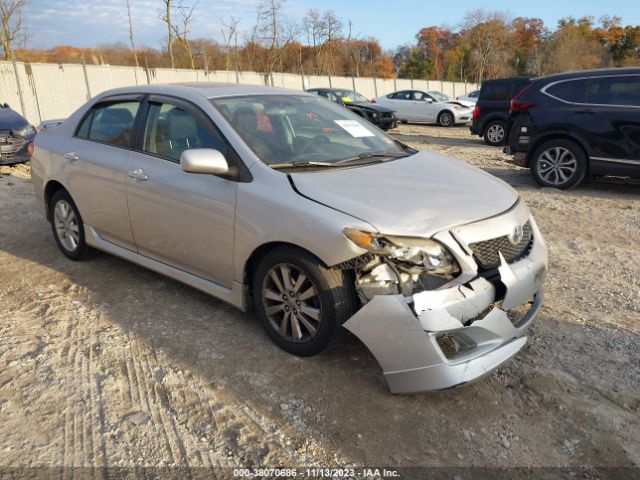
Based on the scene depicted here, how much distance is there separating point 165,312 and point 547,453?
2.71m

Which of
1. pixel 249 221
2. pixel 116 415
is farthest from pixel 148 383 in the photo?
pixel 249 221

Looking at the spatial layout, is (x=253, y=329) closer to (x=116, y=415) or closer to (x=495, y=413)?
(x=116, y=415)

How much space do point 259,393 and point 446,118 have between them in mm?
19508

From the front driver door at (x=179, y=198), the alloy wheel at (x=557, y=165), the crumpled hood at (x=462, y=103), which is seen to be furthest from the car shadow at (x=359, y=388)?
the crumpled hood at (x=462, y=103)

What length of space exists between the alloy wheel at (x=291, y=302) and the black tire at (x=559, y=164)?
246 inches

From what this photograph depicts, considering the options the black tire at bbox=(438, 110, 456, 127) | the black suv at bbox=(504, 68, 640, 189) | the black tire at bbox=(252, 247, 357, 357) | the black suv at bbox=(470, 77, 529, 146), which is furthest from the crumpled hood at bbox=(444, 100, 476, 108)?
the black tire at bbox=(252, 247, 357, 357)

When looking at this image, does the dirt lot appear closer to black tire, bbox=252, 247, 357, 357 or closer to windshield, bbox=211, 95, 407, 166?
black tire, bbox=252, 247, 357, 357

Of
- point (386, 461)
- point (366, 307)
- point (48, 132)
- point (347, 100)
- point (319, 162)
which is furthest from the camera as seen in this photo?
point (347, 100)

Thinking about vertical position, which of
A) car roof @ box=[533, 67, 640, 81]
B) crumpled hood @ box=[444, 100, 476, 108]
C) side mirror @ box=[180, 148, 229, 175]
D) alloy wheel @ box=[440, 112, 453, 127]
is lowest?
alloy wheel @ box=[440, 112, 453, 127]

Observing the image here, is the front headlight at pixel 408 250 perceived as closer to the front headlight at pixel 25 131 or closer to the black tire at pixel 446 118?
the front headlight at pixel 25 131

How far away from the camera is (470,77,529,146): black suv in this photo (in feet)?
46.0

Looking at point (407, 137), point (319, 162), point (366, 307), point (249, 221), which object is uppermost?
point (319, 162)

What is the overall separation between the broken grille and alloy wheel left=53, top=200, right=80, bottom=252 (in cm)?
367

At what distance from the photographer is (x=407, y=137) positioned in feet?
56.6
